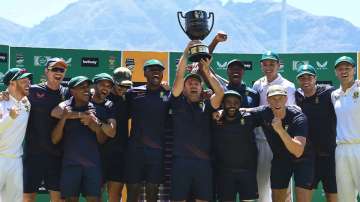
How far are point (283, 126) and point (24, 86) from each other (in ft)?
9.72

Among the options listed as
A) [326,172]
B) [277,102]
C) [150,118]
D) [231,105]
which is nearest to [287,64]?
[326,172]

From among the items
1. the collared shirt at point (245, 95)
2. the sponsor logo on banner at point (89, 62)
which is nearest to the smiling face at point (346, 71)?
the collared shirt at point (245, 95)

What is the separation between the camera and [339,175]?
6.72 metres

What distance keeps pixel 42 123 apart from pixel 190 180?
1.84 metres

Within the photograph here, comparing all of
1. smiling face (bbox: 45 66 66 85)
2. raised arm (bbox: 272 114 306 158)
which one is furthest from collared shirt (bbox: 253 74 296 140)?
smiling face (bbox: 45 66 66 85)

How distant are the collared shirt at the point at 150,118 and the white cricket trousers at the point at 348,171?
213 cm

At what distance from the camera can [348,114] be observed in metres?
6.70

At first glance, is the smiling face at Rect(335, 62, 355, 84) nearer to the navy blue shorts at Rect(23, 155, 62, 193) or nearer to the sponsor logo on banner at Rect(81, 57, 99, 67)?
the navy blue shorts at Rect(23, 155, 62, 193)

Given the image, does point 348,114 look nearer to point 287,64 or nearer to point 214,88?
point 214,88

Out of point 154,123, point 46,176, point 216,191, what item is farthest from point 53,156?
point 216,191

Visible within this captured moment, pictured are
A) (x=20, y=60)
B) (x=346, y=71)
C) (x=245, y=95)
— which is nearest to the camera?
(x=346, y=71)

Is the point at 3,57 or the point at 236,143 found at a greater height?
the point at 3,57

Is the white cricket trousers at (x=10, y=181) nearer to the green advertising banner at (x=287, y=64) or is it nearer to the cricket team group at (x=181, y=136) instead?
the cricket team group at (x=181, y=136)

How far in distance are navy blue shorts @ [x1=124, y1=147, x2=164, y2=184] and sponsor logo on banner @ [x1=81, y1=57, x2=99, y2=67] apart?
3059 mm
